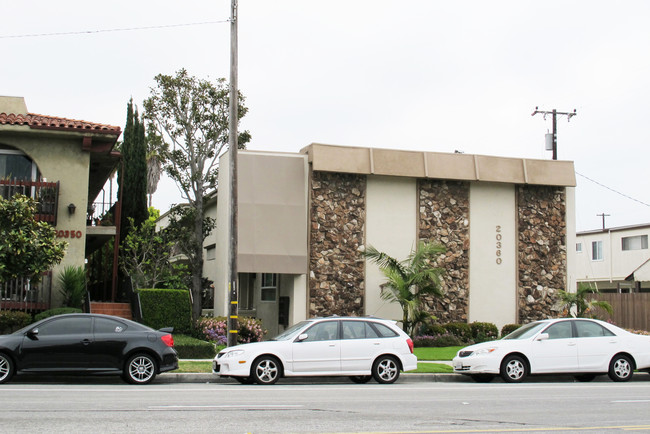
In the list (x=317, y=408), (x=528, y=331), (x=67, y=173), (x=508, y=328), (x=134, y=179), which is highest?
(x=134, y=179)

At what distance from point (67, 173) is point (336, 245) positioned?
9.01 meters

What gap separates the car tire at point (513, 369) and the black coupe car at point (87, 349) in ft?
23.8

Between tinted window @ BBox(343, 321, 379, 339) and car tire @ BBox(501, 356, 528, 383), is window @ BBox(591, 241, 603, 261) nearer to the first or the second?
car tire @ BBox(501, 356, 528, 383)

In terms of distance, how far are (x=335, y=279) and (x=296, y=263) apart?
158 centimetres

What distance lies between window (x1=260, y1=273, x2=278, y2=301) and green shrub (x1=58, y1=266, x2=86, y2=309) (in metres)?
7.12

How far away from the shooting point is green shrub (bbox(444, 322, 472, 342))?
2675cm

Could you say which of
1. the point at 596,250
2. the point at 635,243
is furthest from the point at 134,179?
the point at 596,250

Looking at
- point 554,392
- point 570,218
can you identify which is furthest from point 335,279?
point 554,392

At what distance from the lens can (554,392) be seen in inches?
582

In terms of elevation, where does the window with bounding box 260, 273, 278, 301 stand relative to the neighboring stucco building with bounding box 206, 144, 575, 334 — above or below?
below

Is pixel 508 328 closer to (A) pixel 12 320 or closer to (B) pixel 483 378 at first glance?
(B) pixel 483 378

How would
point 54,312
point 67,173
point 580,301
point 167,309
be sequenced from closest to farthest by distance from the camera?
point 54,312 → point 167,309 → point 67,173 → point 580,301

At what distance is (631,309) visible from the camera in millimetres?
33719

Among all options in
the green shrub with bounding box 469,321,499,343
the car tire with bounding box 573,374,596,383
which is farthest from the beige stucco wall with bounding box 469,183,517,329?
the car tire with bounding box 573,374,596,383
